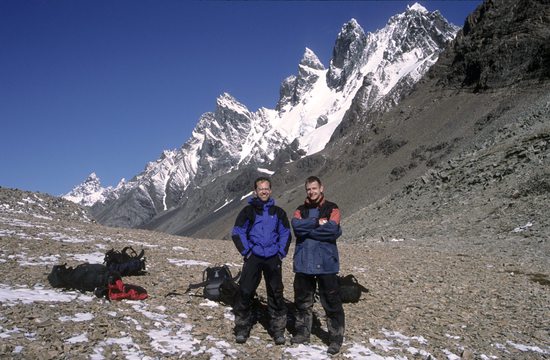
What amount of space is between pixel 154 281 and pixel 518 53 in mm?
120549

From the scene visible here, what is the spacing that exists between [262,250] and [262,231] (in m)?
0.36

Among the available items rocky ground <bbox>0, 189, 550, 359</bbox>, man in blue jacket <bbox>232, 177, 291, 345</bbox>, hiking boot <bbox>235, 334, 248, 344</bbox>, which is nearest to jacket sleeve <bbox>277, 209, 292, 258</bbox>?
man in blue jacket <bbox>232, 177, 291, 345</bbox>

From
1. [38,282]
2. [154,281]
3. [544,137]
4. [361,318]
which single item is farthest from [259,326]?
[544,137]

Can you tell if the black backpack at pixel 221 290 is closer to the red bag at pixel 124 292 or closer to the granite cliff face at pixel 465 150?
the red bag at pixel 124 292

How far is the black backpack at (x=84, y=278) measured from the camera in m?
9.59

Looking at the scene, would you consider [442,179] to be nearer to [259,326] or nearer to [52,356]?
[259,326]

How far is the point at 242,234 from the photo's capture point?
338 inches

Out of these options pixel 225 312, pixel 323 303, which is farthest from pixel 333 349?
pixel 225 312

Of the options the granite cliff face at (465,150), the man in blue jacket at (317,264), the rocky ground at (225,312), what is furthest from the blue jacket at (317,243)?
the granite cliff face at (465,150)

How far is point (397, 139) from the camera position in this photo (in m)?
128

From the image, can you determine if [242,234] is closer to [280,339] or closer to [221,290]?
[280,339]

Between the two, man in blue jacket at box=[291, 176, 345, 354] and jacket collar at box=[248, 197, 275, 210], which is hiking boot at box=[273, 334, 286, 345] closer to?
man in blue jacket at box=[291, 176, 345, 354]

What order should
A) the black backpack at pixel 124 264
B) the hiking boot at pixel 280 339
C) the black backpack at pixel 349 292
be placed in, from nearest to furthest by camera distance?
the hiking boot at pixel 280 339, the black backpack at pixel 349 292, the black backpack at pixel 124 264

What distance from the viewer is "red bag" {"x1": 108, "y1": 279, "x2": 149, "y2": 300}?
937cm
